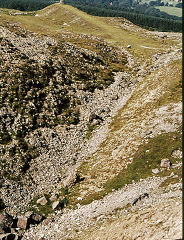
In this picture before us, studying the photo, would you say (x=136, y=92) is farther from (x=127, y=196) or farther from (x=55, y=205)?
(x=55, y=205)

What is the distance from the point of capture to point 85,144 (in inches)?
1606

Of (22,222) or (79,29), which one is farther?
(79,29)

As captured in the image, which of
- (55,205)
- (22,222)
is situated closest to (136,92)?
(55,205)

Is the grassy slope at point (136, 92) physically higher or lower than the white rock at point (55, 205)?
higher

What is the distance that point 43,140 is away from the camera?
3919 cm

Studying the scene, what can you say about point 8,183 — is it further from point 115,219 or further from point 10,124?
point 115,219

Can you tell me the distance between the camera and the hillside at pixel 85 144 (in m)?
25.1

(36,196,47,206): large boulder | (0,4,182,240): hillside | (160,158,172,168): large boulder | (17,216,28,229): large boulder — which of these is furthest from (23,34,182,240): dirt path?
(36,196,47,206): large boulder

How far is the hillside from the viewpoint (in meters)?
25.1

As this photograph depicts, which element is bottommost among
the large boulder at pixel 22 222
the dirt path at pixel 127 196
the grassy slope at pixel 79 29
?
the large boulder at pixel 22 222

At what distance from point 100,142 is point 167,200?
63.6 feet

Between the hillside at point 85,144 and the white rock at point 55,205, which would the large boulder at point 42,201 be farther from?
the white rock at point 55,205

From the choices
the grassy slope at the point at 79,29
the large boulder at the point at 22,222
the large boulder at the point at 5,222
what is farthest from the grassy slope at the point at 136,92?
the large boulder at the point at 5,222

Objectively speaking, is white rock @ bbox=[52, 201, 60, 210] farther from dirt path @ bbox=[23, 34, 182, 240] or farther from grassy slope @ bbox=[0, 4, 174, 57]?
grassy slope @ bbox=[0, 4, 174, 57]
